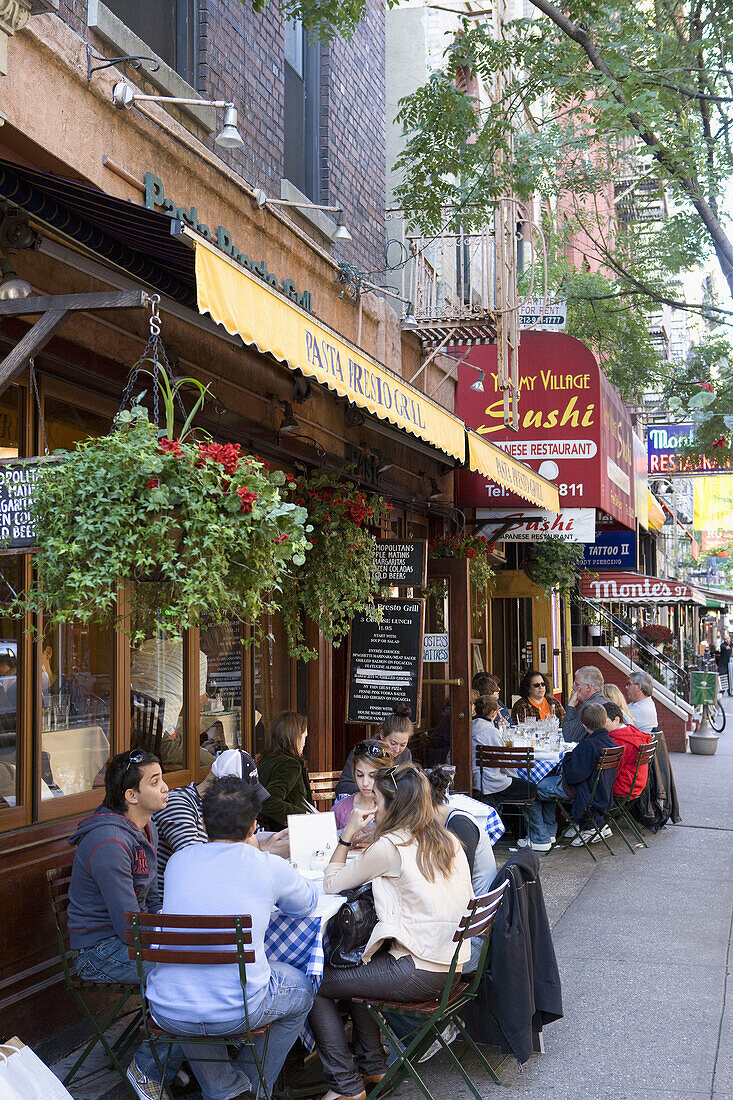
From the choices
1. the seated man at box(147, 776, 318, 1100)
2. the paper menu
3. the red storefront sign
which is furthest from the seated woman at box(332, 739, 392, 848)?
the red storefront sign

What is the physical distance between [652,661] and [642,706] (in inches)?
386

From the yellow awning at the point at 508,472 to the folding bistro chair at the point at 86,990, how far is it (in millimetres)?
4042

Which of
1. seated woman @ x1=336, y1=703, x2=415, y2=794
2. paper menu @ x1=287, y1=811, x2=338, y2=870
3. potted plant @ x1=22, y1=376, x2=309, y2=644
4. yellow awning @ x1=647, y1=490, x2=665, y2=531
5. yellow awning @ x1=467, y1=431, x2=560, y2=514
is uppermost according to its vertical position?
yellow awning @ x1=647, y1=490, x2=665, y2=531

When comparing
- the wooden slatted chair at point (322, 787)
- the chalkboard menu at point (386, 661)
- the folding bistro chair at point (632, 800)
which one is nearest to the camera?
the wooden slatted chair at point (322, 787)

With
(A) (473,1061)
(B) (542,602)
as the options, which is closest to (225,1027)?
(A) (473,1061)

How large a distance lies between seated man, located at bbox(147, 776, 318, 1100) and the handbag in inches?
13.2

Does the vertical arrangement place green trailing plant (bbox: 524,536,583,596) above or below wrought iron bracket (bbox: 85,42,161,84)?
below

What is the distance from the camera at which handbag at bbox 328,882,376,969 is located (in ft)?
15.2

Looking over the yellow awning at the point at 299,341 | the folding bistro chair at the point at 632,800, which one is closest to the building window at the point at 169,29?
the yellow awning at the point at 299,341

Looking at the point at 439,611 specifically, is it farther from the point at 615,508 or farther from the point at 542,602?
the point at 542,602

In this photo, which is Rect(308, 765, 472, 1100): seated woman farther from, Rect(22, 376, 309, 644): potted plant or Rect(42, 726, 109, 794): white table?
Rect(42, 726, 109, 794): white table

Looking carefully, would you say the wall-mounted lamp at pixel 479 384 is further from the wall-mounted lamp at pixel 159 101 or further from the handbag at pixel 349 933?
the handbag at pixel 349 933

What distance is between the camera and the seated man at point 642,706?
11828 mm

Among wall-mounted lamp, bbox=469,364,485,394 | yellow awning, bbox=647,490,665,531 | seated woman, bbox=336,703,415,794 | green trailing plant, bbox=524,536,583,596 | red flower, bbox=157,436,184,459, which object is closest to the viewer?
red flower, bbox=157,436,184,459
